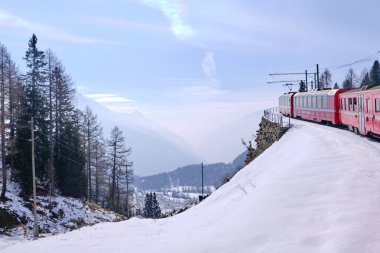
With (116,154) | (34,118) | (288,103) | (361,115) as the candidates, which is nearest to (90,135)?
(116,154)

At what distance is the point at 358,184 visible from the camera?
1072 centimetres

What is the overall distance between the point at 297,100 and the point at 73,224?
2898 centimetres

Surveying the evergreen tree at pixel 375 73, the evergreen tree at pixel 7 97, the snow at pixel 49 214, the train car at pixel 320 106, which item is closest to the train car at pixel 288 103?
the train car at pixel 320 106

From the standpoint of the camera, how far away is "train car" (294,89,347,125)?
29.9 meters

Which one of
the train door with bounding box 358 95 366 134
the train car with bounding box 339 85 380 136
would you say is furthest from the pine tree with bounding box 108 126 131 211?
the train door with bounding box 358 95 366 134

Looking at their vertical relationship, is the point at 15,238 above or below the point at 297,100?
below

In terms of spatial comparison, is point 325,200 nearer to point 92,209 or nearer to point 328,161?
point 328,161

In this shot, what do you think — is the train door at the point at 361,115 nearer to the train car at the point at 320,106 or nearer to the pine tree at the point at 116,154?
the train car at the point at 320,106

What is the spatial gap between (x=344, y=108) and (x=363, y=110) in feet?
17.8

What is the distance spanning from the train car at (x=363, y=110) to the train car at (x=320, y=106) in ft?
6.32

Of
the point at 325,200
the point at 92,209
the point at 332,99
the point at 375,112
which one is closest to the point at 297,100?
the point at 332,99

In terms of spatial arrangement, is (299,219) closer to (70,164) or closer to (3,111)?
(3,111)

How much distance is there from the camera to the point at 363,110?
72.4 ft

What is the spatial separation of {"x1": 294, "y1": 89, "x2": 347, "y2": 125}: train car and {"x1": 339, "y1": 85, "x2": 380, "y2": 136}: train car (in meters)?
1.93
